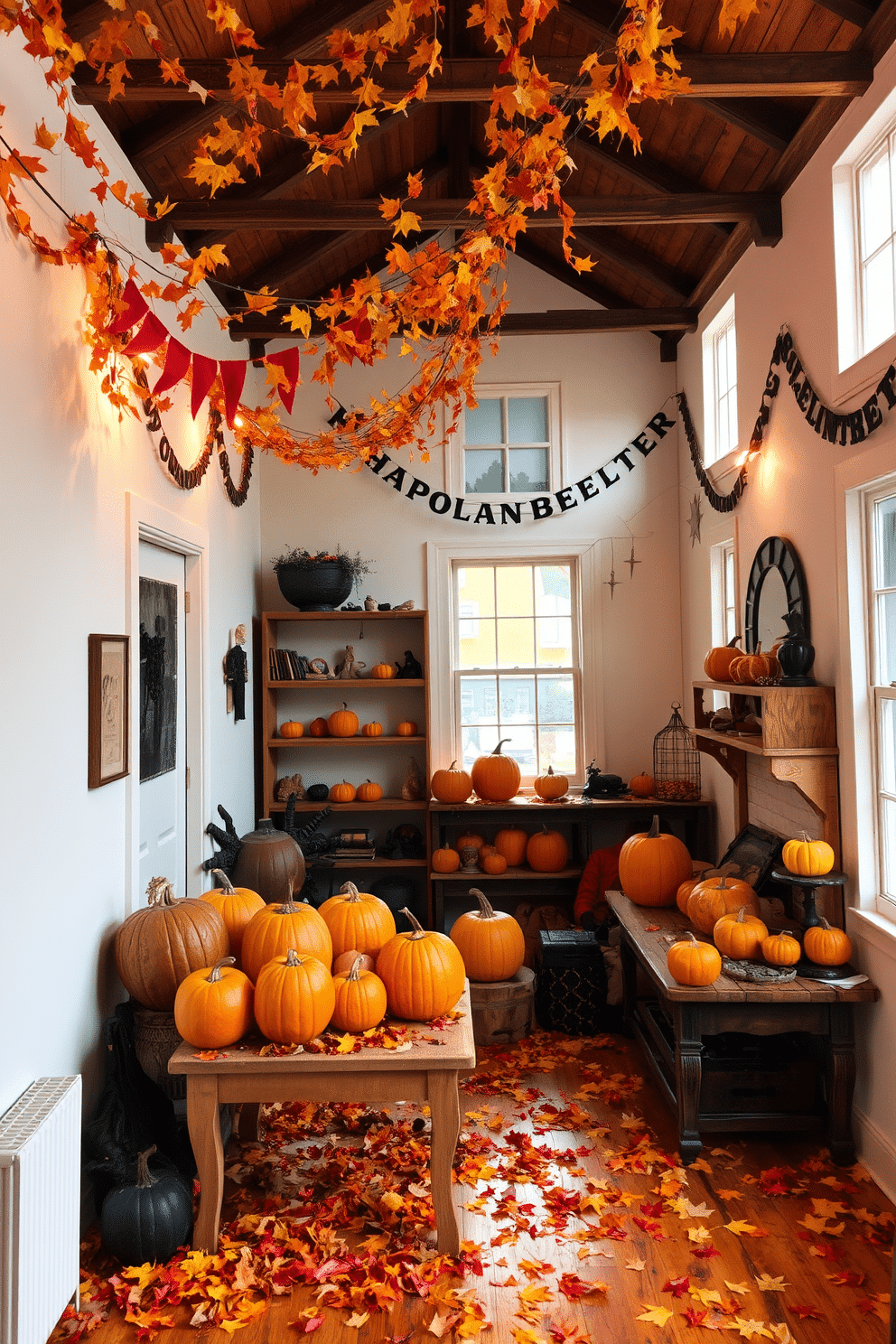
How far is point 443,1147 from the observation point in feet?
8.79

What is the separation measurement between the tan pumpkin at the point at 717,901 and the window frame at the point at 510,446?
290 cm

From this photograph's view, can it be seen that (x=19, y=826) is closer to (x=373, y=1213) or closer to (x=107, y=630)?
(x=107, y=630)

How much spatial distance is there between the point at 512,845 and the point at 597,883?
1.76ft

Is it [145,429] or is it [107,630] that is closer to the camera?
[107,630]

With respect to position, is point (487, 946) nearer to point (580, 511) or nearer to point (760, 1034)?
point (760, 1034)

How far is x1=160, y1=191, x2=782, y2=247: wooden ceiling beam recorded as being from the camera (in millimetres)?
3875

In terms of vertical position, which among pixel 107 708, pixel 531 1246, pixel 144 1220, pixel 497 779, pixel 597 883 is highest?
pixel 107 708

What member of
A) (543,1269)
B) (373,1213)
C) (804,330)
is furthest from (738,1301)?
(804,330)

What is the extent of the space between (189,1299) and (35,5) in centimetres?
329

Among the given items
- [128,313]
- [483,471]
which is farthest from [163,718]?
[483,471]

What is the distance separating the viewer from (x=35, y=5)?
228 cm

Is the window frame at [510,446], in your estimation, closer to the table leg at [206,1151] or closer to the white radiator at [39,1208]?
the table leg at [206,1151]

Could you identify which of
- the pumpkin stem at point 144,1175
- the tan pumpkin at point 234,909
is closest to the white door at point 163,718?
the tan pumpkin at point 234,909

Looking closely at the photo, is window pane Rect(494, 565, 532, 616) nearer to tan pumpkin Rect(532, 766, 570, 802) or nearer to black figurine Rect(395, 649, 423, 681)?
black figurine Rect(395, 649, 423, 681)
